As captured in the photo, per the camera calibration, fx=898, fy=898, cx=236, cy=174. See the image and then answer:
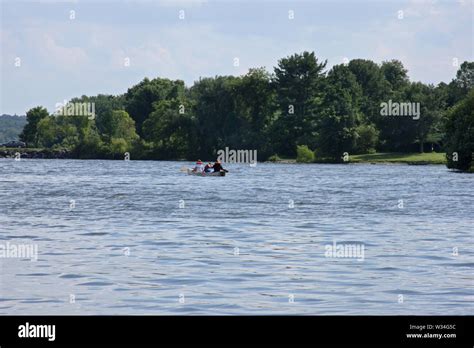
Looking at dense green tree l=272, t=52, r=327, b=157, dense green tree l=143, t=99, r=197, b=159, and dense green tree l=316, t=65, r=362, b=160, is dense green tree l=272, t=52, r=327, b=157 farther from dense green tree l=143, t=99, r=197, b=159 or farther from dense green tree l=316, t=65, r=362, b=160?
dense green tree l=143, t=99, r=197, b=159

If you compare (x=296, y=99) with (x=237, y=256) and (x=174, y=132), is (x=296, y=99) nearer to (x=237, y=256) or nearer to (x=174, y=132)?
(x=174, y=132)

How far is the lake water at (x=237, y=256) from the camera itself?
20.2 metres

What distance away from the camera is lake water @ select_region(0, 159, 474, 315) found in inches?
794

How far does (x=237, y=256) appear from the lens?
28109mm

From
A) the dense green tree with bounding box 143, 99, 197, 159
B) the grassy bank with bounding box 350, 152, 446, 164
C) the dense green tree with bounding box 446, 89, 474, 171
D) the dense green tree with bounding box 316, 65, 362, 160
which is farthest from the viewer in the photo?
the dense green tree with bounding box 143, 99, 197, 159

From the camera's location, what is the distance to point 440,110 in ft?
525

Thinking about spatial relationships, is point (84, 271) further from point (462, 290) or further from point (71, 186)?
point (71, 186)

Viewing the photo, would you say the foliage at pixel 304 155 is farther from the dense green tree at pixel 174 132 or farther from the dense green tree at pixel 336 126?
the dense green tree at pixel 174 132

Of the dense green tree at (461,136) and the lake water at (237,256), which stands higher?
the dense green tree at (461,136)

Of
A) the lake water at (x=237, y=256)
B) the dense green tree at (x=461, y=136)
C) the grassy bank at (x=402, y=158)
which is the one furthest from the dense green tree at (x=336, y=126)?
the lake water at (x=237, y=256)

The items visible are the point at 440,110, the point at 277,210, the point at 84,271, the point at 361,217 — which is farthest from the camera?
the point at 440,110

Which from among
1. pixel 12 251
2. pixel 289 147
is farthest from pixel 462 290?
pixel 289 147

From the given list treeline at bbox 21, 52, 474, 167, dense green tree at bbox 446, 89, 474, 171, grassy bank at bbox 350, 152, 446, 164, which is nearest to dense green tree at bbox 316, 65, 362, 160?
treeline at bbox 21, 52, 474, 167
